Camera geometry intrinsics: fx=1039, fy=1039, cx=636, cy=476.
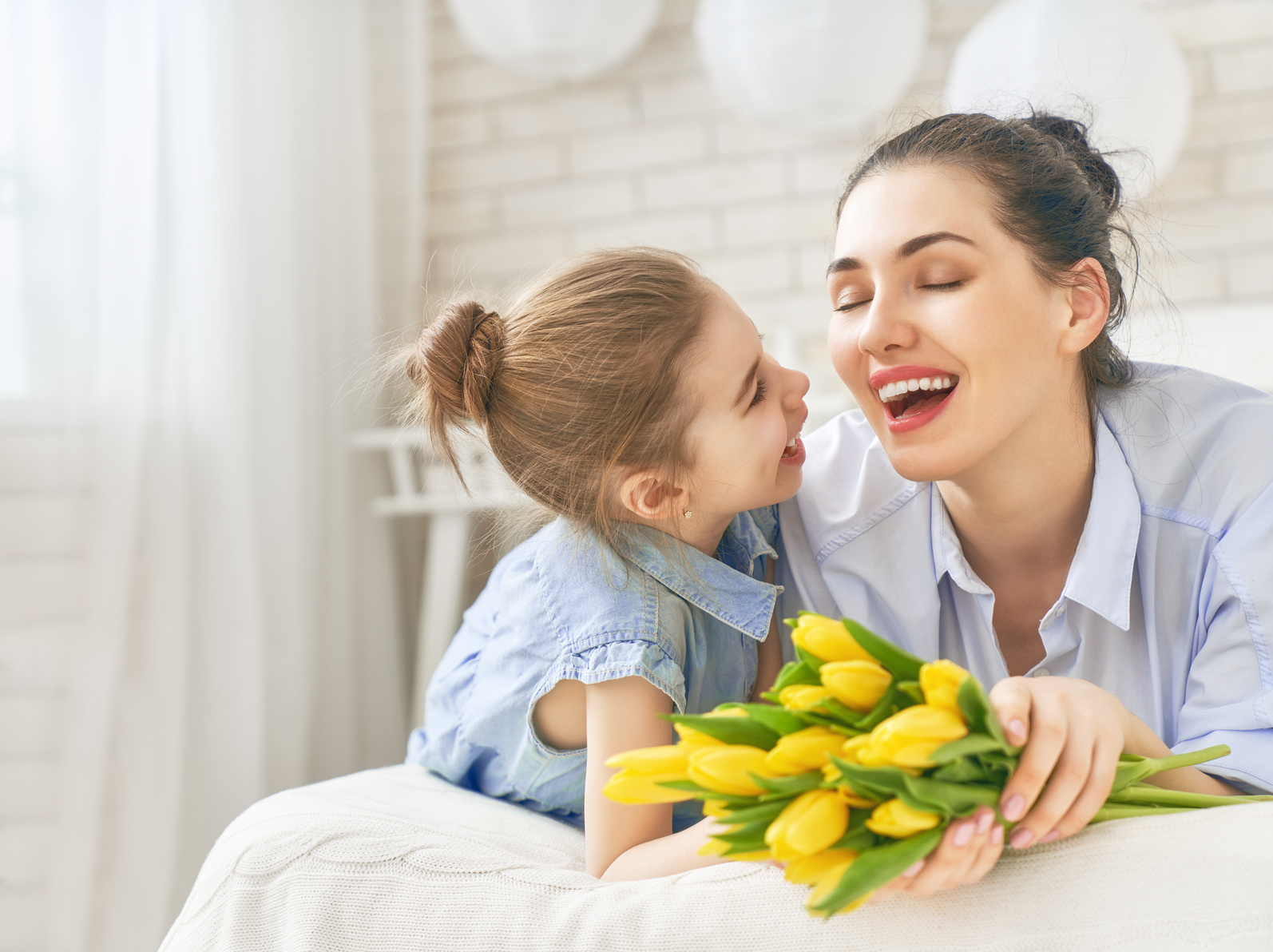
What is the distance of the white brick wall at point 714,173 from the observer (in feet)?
7.55

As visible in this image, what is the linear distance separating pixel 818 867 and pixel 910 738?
10 cm

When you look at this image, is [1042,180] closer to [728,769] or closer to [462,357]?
[462,357]

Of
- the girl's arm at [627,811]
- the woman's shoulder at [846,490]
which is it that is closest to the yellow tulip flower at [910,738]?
the girl's arm at [627,811]

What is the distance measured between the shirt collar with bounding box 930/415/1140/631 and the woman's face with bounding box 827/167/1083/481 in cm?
11

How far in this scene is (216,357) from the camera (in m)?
1.94

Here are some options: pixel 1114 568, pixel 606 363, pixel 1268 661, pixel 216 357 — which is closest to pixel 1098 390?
pixel 1114 568

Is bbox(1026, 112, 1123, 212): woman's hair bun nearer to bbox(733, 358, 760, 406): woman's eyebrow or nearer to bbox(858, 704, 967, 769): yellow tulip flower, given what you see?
bbox(733, 358, 760, 406): woman's eyebrow

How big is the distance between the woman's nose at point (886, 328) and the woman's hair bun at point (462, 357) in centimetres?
39

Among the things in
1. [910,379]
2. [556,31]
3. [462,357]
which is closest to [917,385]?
[910,379]

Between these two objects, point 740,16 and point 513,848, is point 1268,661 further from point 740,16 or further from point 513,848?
point 740,16

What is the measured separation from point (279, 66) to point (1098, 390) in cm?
177

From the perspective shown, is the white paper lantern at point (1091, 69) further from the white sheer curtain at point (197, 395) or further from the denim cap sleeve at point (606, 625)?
the white sheer curtain at point (197, 395)

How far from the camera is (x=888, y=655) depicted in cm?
64

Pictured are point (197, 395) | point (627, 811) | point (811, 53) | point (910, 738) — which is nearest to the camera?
point (910, 738)
